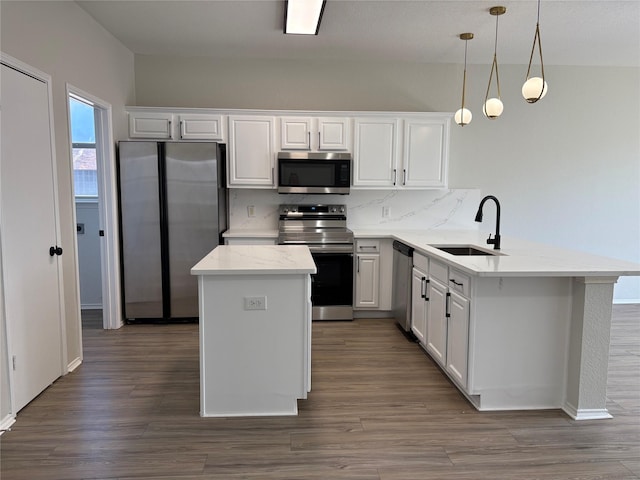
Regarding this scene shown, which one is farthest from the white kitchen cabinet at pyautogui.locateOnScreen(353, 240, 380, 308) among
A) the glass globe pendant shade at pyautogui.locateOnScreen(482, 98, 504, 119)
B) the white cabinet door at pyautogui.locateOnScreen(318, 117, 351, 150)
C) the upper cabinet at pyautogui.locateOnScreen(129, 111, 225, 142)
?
the upper cabinet at pyautogui.locateOnScreen(129, 111, 225, 142)

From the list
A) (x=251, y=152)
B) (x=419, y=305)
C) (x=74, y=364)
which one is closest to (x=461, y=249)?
(x=419, y=305)

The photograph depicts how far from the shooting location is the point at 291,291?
2.46 metres

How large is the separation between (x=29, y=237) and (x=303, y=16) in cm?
254

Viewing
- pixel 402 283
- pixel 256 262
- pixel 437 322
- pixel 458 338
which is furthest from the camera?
pixel 402 283

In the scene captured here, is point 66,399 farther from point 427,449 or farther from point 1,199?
point 427,449

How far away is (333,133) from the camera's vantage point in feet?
14.7

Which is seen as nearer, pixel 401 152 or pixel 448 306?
pixel 448 306

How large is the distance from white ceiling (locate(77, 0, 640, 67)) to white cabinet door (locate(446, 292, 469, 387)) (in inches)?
88.6

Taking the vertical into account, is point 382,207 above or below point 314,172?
below

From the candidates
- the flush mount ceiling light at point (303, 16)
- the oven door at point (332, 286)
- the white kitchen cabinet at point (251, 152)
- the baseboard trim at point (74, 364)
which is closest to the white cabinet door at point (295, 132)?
the white kitchen cabinet at point (251, 152)

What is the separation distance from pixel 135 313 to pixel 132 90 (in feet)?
7.79

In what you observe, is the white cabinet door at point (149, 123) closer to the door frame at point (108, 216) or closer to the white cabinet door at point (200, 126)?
the white cabinet door at point (200, 126)

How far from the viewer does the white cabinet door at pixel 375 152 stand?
4.48 m

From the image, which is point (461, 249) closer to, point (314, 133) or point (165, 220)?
point (314, 133)
